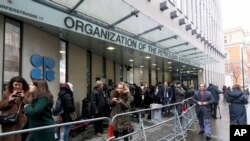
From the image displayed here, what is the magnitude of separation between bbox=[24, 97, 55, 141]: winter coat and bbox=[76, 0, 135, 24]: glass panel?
5396 mm

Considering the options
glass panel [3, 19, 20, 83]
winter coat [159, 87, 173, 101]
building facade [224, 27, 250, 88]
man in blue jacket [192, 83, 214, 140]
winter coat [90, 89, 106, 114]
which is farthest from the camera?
building facade [224, 27, 250, 88]

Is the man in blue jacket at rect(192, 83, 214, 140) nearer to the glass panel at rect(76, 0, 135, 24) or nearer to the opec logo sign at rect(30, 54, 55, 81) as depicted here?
the glass panel at rect(76, 0, 135, 24)

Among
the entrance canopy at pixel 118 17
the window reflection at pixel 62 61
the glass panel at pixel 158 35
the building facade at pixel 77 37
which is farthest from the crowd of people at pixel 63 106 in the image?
the glass panel at pixel 158 35

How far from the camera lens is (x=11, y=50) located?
849 centimetres

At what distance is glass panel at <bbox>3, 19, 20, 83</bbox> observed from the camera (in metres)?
8.26

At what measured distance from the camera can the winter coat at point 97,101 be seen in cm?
905

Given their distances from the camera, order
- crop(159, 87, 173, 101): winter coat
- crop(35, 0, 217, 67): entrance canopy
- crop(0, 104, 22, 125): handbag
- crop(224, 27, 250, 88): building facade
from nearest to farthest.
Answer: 1. crop(0, 104, 22, 125): handbag
2. crop(35, 0, 217, 67): entrance canopy
3. crop(159, 87, 173, 101): winter coat
4. crop(224, 27, 250, 88): building facade

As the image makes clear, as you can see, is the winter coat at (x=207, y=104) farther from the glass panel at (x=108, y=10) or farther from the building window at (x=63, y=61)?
the building window at (x=63, y=61)

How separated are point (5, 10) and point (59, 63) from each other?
200 inches

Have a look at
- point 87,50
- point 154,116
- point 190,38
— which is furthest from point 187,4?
point 154,116

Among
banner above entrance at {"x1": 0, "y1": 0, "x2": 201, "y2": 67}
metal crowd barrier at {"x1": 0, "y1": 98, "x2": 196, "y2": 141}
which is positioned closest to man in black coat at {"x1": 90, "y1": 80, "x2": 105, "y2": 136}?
banner above entrance at {"x1": 0, "y1": 0, "x2": 201, "y2": 67}

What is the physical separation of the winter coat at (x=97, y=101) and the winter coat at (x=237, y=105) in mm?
4099

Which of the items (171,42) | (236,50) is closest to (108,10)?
(171,42)

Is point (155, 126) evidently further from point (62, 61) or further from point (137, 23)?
point (62, 61)
